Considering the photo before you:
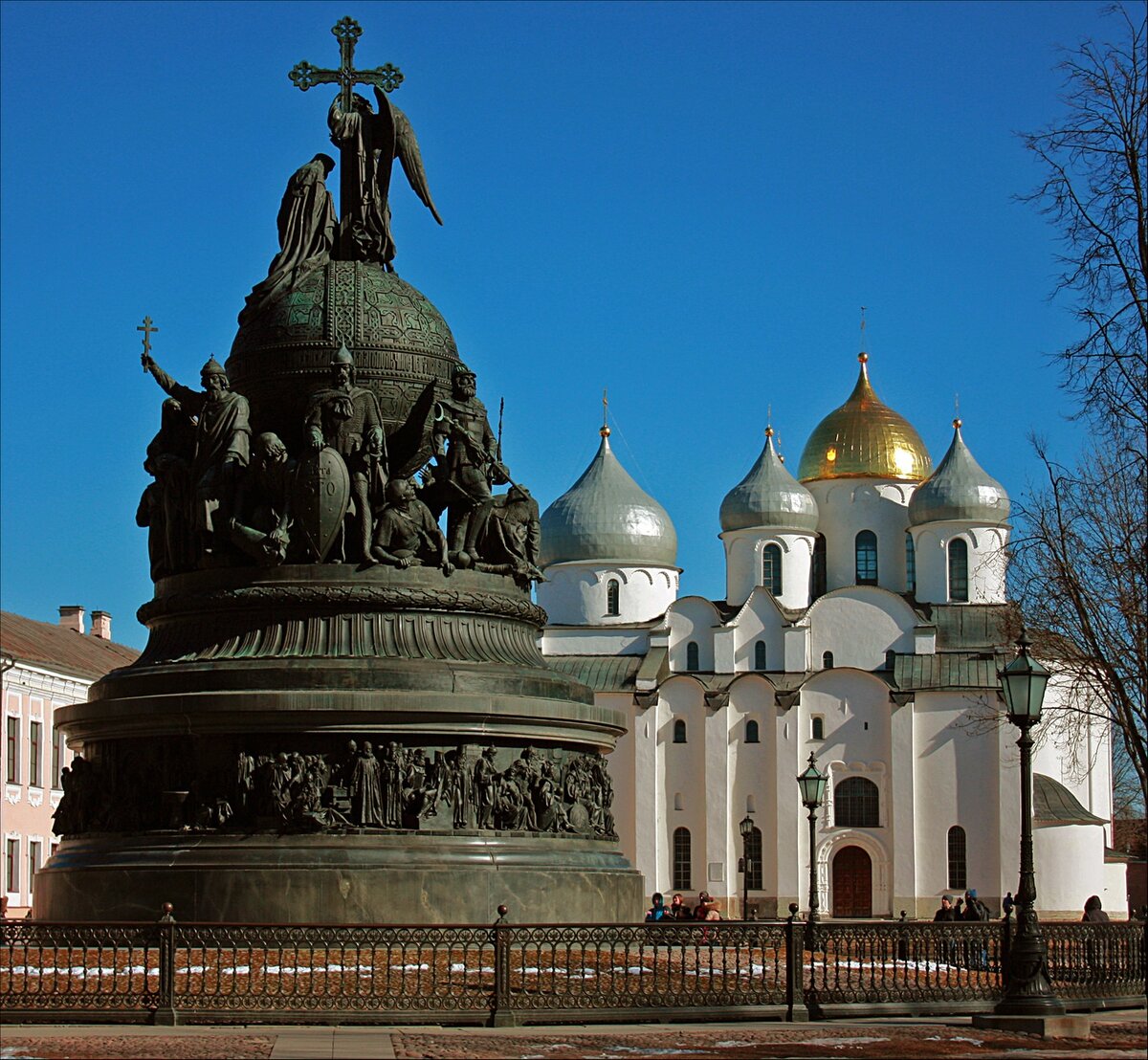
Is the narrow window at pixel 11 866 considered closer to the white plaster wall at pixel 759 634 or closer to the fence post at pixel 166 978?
the white plaster wall at pixel 759 634

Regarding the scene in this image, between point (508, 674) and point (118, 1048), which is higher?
point (508, 674)

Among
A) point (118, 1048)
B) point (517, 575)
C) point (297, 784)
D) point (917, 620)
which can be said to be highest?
point (917, 620)

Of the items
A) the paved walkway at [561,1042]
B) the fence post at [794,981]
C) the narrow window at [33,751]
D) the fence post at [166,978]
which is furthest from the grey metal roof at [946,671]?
the fence post at [166,978]

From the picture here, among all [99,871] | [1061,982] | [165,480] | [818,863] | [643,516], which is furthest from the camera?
[643,516]

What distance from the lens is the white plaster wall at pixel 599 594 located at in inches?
3118

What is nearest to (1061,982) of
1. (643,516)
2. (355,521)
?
(355,521)

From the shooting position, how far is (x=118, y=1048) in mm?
15719

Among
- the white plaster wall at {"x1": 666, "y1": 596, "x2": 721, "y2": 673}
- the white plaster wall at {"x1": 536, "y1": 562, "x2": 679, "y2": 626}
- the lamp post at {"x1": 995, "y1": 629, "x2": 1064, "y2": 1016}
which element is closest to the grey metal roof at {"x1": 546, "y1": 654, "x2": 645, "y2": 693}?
the white plaster wall at {"x1": 666, "y1": 596, "x2": 721, "y2": 673}

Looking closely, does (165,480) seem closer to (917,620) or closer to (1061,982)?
(1061,982)

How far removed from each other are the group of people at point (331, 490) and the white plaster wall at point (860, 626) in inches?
1912

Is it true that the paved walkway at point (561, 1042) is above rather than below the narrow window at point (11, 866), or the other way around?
below

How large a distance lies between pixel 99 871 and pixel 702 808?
49505 mm

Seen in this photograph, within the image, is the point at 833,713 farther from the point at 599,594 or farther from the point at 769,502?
the point at 599,594

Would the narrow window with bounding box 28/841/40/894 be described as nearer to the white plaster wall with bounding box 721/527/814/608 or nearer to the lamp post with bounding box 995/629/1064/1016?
the white plaster wall with bounding box 721/527/814/608
